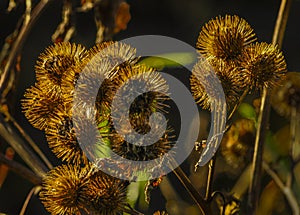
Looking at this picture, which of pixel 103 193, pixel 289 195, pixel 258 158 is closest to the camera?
pixel 103 193

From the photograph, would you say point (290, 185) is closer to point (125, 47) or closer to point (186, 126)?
point (186, 126)

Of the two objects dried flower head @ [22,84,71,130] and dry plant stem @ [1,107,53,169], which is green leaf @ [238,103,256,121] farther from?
dried flower head @ [22,84,71,130]

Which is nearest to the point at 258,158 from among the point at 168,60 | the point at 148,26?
the point at 168,60

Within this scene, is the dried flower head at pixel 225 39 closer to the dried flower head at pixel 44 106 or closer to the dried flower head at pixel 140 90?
the dried flower head at pixel 140 90

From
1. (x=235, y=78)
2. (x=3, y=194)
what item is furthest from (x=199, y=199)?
(x=3, y=194)

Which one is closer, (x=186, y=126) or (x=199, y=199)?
(x=199, y=199)

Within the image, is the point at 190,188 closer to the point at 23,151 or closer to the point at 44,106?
the point at 44,106

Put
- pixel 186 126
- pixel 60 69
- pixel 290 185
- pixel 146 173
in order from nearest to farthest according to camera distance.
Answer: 1. pixel 146 173
2. pixel 60 69
3. pixel 186 126
4. pixel 290 185
